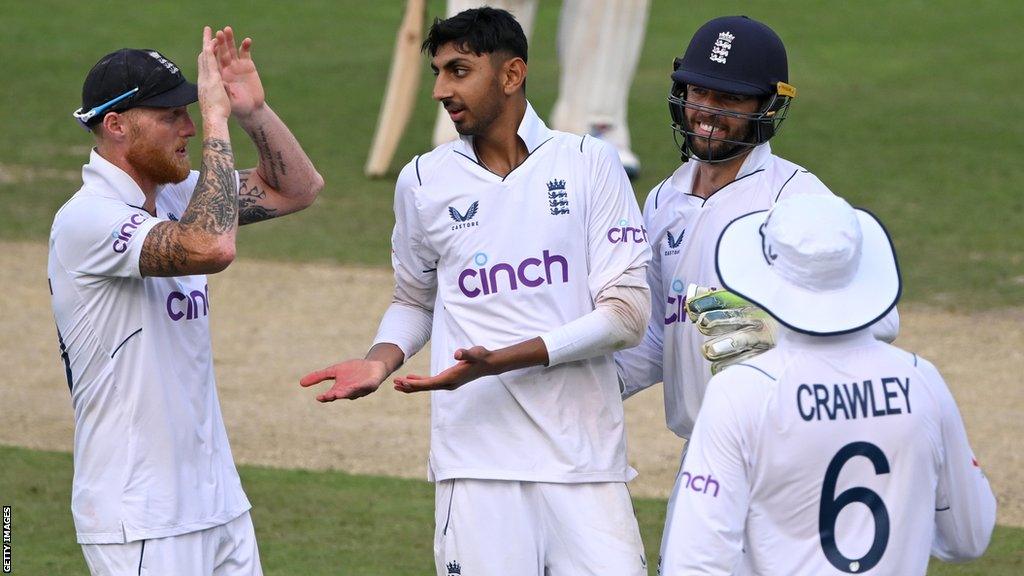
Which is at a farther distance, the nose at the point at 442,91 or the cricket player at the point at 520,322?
the nose at the point at 442,91

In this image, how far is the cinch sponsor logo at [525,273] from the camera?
4.21 meters

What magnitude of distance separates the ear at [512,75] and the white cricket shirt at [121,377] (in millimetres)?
1017

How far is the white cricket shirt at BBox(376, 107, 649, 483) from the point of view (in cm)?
420

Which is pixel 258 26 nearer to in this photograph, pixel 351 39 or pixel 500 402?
pixel 351 39

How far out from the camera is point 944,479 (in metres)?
3.27

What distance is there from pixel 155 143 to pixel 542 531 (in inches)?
58.4

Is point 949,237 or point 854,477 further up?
point 854,477

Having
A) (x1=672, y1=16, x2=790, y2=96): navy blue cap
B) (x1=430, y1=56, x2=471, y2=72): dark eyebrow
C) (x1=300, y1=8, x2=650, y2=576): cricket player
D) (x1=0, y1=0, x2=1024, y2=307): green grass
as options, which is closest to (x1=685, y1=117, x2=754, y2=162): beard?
(x1=672, y1=16, x2=790, y2=96): navy blue cap

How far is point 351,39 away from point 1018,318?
1092cm

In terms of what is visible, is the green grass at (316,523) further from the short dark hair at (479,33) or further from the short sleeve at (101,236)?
the short dark hair at (479,33)

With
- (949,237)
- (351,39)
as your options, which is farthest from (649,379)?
(351,39)

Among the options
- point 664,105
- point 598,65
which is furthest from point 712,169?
point 664,105

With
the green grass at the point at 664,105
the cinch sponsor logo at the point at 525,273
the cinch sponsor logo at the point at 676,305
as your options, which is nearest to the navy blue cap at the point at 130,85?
the cinch sponsor logo at the point at 525,273

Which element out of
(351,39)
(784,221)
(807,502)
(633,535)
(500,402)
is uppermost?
(784,221)
